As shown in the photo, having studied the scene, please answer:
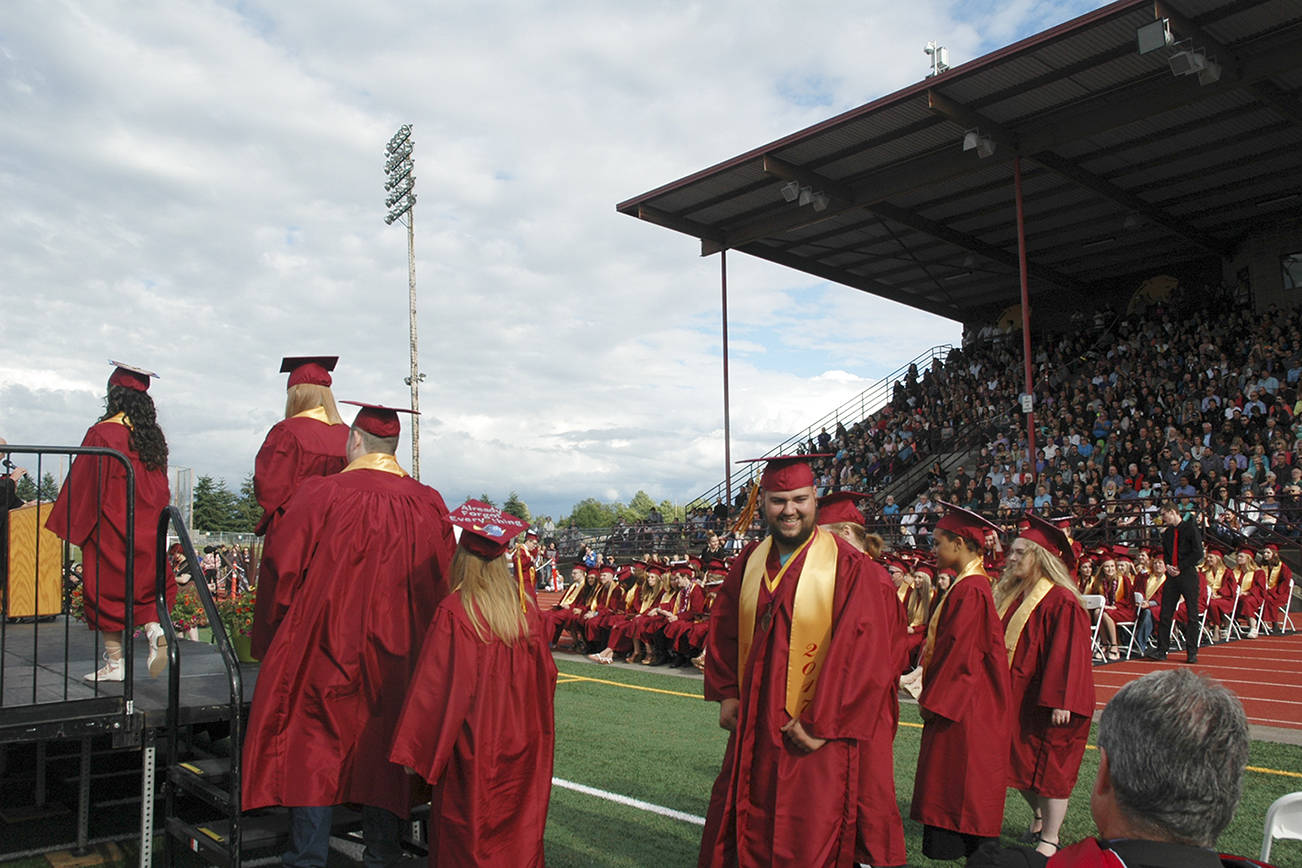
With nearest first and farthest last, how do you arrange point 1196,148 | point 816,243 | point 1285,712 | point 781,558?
point 781,558, point 1285,712, point 1196,148, point 816,243

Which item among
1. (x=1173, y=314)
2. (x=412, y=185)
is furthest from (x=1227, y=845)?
(x=412, y=185)

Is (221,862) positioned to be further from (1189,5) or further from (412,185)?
(412,185)

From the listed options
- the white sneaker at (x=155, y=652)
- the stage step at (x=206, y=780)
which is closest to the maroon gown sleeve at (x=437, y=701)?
the stage step at (x=206, y=780)

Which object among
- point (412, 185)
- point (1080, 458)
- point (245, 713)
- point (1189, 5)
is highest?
point (412, 185)

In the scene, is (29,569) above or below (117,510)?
below

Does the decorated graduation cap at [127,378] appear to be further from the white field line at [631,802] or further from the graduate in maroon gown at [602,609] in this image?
the graduate in maroon gown at [602,609]

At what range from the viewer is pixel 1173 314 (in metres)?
24.6

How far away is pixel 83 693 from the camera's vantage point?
4.25 m

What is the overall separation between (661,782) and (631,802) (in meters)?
0.54

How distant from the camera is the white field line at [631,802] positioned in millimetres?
5562

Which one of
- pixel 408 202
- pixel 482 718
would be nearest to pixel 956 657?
pixel 482 718

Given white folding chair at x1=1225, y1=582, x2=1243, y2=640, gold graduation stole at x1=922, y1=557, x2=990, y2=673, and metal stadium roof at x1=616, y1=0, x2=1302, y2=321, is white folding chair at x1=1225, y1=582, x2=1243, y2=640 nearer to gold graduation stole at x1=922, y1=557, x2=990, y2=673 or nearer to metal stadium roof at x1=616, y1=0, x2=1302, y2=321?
metal stadium roof at x1=616, y1=0, x2=1302, y2=321

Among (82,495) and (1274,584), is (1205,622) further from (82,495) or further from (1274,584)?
(82,495)

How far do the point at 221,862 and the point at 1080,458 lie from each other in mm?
20004
